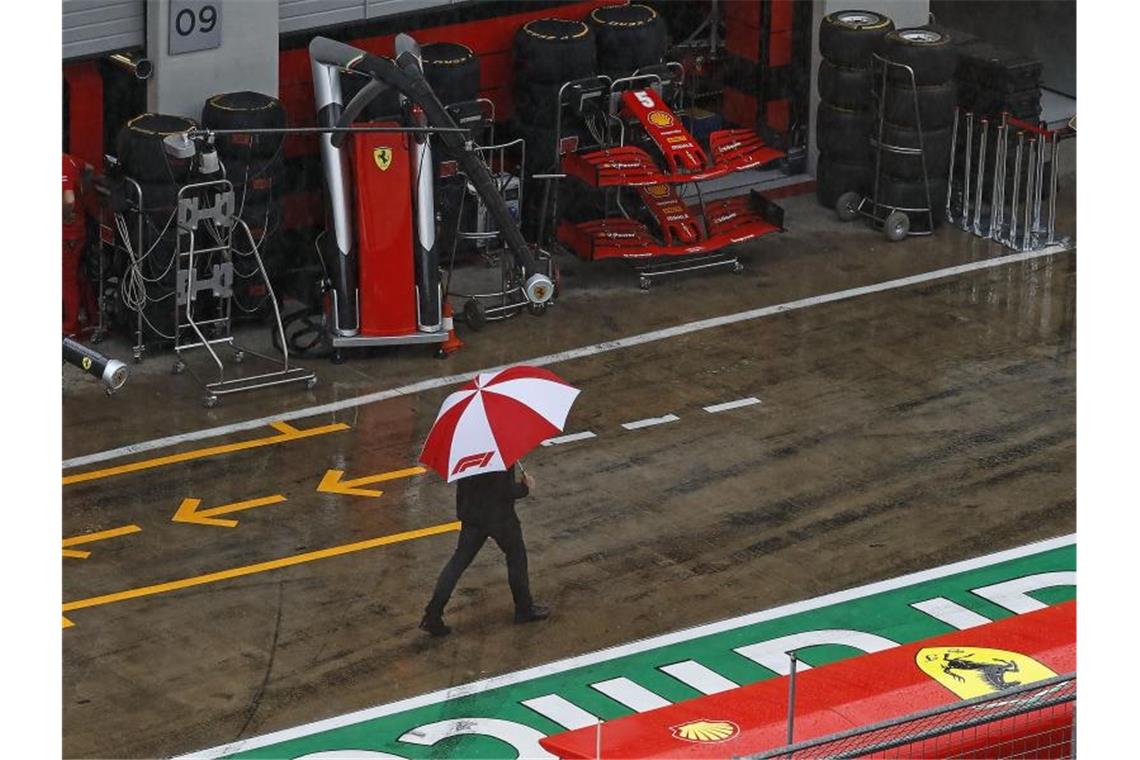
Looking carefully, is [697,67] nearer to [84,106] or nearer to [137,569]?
[84,106]

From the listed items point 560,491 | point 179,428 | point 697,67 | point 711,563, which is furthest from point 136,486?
point 697,67

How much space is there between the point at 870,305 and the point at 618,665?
6.36 m

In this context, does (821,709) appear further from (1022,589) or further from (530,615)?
(1022,589)

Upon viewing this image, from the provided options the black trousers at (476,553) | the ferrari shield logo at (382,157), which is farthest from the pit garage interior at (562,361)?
the black trousers at (476,553)

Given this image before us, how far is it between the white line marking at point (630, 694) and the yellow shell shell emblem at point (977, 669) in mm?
1878

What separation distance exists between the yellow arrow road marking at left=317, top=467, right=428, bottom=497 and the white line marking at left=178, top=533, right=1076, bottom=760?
254cm

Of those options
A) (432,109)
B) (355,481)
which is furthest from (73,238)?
(355,481)

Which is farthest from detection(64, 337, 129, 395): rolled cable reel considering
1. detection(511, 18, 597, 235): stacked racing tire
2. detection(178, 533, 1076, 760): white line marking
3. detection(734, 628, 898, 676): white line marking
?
detection(511, 18, 597, 235): stacked racing tire

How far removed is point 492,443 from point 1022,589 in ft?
11.9

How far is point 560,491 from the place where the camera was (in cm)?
1655

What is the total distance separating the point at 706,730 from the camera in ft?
37.5

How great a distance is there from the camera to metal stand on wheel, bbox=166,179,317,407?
18.0 metres

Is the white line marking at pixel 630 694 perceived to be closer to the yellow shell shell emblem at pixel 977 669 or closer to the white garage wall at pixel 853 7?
the yellow shell shell emblem at pixel 977 669

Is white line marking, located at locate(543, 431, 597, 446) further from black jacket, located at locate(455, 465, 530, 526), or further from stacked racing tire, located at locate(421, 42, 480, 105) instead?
stacked racing tire, located at locate(421, 42, 480, 105)
